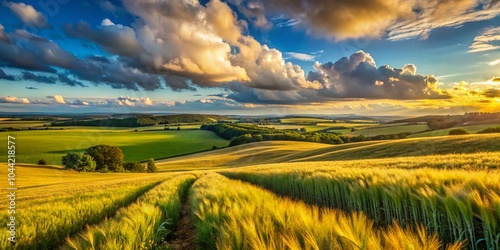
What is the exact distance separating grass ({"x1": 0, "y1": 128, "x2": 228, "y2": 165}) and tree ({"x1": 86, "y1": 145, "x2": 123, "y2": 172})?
12469 millimetres

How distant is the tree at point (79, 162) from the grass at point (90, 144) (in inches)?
569

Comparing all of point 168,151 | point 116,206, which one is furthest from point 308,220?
point 168,151

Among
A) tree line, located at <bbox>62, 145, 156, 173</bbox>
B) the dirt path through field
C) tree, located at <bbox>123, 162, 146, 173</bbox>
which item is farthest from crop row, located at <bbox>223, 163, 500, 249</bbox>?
tree, located at <bbox>123, 162, 146, 173</bbox>

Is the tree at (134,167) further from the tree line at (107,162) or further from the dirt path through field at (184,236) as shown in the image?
the dirt path through field at (184,236)

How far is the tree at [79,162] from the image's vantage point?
5619cm

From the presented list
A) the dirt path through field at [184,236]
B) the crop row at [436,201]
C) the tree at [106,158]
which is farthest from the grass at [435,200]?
the tree at [106,158]

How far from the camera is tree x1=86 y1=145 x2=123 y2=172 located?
63562 mm

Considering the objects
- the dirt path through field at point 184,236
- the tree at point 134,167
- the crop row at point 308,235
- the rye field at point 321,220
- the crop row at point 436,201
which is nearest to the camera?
the crop row at point 308,235

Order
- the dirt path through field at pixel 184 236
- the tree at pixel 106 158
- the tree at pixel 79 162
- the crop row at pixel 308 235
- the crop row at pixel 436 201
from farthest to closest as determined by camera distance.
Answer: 1. the tree at pixel 106 158
2. the tree at pixel 79 162
3. the dirt path through field at pixel 184 236
4. the crop row at pixel 436 201
5. the crop row at pixel 308 235

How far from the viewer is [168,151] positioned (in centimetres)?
9094

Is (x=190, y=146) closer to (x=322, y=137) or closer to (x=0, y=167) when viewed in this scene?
(x=322, y=137)

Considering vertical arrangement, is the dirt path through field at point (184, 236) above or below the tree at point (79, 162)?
above

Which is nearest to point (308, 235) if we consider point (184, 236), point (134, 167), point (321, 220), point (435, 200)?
point (321, 220)

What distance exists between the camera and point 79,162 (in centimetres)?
5666
